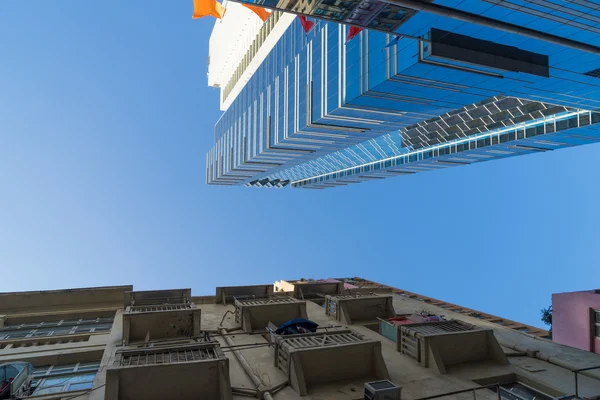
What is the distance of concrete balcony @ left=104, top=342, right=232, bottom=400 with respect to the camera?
1438 cm

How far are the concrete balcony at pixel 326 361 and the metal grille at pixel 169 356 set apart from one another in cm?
293

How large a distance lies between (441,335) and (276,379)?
767 cm

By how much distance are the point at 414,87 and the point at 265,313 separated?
25503mm

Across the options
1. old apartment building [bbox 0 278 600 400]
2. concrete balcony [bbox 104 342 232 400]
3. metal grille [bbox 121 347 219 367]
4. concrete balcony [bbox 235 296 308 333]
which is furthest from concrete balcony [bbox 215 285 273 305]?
concrete balcony [bbox 104 342 232 400]

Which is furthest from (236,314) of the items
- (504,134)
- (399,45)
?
(504,134)

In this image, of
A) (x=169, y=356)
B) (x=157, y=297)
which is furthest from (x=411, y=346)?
(x=157, y=297)

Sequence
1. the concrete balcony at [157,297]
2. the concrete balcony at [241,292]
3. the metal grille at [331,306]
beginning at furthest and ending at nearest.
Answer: the concrete balcony at [241,292] → the concrete balcony at [157,297] → the metal grille at [331,306]

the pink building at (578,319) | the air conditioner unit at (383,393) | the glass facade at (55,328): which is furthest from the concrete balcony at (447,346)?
the glass facade at (55,328)

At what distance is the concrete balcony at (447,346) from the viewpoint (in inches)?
735

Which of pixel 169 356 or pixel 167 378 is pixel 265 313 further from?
pixel 167 378

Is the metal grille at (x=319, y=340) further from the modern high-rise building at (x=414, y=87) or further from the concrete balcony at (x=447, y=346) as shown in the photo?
the modern high-rise building at (x=414, y=87)

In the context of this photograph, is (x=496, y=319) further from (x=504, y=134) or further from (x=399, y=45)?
(x=504, y=134)

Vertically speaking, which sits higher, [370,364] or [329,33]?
[329,33]

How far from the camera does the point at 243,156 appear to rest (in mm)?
94062
